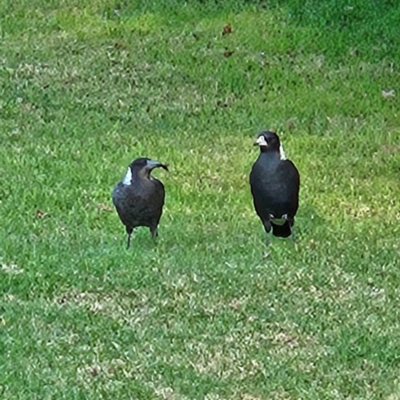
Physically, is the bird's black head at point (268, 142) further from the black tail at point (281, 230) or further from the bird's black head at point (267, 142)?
the black tail at point (281, 230)

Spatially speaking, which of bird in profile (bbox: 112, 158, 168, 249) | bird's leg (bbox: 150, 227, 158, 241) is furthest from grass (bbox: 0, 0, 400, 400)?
bird in profile (bbox: 112, 158, 168, 249)

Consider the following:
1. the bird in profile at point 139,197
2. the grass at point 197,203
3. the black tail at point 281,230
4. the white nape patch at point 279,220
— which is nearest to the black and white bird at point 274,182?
the white nape patch at point 279,220

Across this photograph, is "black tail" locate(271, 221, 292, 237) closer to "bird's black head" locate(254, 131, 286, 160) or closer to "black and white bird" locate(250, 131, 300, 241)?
"black and white bird" locate(250, 131, 300, 241)

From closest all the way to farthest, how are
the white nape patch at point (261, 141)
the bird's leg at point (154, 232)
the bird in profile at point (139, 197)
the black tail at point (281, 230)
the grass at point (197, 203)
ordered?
1. the grass at point (197, 203)
2. the bird in profile at point (139, 197)
3. the white nape patch at point (261, 141)
4. the bird's leg at point (154, 232)
5. the black tail at point (281, 230)

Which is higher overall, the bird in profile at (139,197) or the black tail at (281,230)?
the bird in profile at (139,197)

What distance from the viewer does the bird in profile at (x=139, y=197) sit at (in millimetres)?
8641

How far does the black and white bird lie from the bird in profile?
683 millimetres

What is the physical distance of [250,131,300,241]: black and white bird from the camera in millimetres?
8781

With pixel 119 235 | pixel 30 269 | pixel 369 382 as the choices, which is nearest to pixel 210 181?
pixel 119 235

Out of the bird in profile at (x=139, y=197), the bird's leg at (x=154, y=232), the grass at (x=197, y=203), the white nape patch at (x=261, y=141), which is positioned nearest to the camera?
the grass at (x=197, y=203)

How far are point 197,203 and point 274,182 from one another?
Answer: 148 cm

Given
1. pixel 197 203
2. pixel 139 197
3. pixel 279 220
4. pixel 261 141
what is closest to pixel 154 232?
pixel 139 197

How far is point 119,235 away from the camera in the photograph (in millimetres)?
9234

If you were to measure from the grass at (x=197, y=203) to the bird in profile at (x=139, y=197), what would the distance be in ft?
0.74
